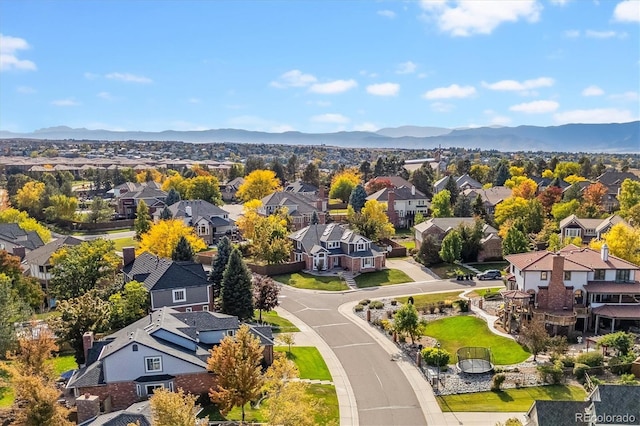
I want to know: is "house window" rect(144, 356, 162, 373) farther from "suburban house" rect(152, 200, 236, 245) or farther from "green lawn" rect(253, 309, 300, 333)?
"suburban house" rect(152, 200, 236, 245)

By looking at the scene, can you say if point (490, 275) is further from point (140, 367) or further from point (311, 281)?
point (140, 367)

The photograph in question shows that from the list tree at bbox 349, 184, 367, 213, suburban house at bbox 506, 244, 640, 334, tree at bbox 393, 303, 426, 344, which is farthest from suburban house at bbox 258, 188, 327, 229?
tree at bbox 393, 303, 426, 344

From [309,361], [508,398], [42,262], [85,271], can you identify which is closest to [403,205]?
[42,262]

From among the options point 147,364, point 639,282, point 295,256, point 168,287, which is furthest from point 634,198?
point 147,364

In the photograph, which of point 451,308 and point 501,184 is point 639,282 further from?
point 501,184

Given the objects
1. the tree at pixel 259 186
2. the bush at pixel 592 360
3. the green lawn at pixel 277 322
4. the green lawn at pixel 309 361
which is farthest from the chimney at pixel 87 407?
the tree at pixel 259 186

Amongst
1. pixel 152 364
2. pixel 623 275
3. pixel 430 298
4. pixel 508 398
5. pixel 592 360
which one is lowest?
pixel 508 398
